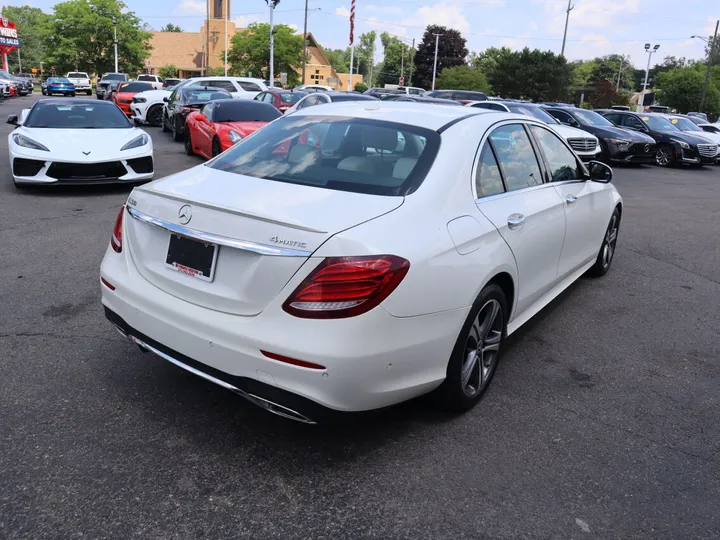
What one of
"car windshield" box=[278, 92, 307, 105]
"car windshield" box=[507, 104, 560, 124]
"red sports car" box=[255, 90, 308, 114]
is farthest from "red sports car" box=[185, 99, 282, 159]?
"car windshield" box=[507, 104, 560, 124]

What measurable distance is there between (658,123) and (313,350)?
20.9m

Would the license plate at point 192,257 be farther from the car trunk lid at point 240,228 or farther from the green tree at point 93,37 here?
the green tree at point 93,37

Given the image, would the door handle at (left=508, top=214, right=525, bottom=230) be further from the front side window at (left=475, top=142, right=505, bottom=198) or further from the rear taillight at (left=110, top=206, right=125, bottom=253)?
the rear taillight at (left=110, top=206, right=125, bottom=253)

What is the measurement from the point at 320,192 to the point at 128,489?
5.14ft

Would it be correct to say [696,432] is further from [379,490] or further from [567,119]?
[567,119]

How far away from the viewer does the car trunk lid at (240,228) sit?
106 inches

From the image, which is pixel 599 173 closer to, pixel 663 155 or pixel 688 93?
pixel 663 155

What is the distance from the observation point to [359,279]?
103 inches

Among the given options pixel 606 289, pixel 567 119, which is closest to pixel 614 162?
pixel 567 119

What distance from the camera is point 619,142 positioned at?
58.9 feet

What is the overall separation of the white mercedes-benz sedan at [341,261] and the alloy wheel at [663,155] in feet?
57.3

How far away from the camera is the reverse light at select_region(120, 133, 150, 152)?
9.25m

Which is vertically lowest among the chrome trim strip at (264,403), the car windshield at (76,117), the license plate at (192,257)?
the chrome trim strip at (264,403)

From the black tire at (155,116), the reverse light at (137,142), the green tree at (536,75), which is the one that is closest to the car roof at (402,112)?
the reverse light at (137,142)
